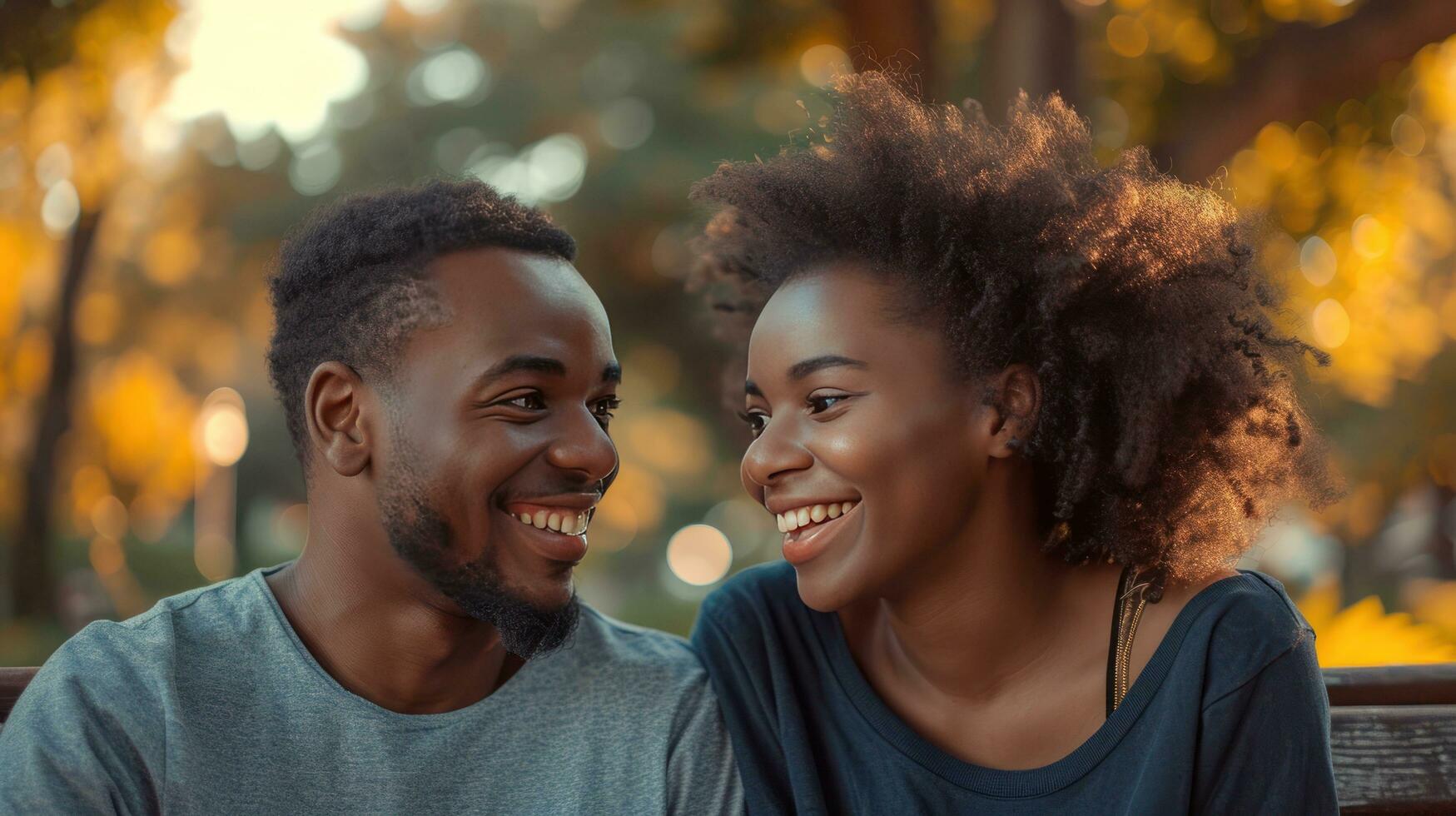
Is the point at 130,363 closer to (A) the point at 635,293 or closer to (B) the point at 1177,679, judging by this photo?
(A) the point at 635,293

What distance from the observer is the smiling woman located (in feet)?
9.48

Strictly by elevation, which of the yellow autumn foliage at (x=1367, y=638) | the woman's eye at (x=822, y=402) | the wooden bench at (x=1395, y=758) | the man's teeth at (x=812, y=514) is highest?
the woman's eye at (x=822, y=402)

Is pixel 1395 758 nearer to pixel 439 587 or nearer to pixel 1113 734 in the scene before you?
pixel 1113 734

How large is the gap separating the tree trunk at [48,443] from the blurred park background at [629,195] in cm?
3

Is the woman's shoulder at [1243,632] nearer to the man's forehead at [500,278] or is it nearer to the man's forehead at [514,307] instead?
the man's forehead at [514,307]

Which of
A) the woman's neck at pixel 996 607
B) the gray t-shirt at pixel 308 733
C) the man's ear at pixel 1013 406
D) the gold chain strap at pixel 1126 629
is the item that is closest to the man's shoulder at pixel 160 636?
the gray t-shirt at pixel 308 733

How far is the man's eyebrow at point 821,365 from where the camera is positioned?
290 centimetres

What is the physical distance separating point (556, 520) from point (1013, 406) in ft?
3.57

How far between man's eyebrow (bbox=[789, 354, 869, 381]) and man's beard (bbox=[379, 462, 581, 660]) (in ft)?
2.55

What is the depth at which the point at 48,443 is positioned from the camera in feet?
37.3

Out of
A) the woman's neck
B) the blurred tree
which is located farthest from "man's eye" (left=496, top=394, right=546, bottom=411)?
the blurred tree

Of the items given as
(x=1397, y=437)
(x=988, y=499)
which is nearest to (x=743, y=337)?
(x=988, y=499)

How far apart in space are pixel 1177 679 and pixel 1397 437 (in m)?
8.19

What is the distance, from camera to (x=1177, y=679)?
9.00 ft
